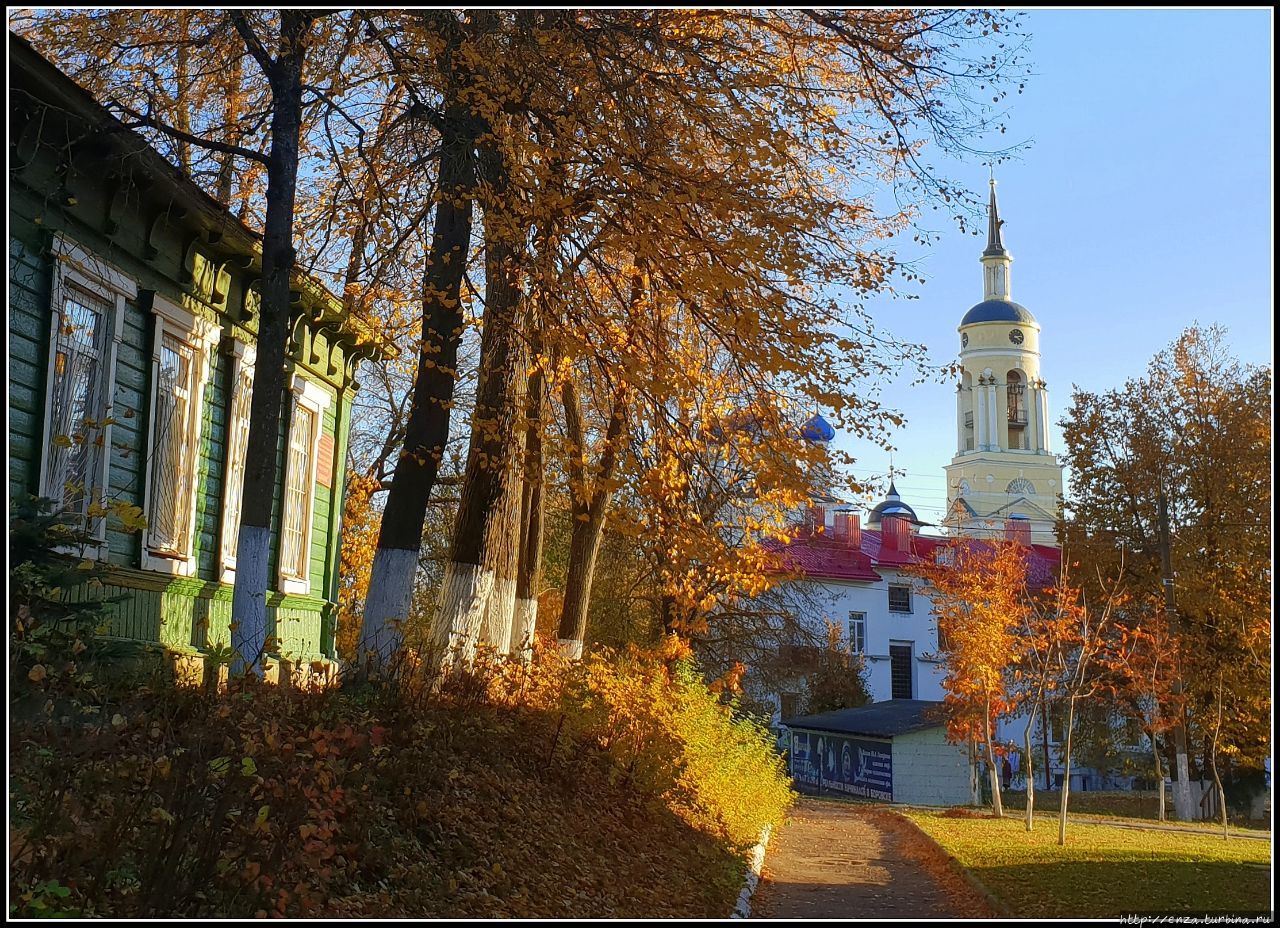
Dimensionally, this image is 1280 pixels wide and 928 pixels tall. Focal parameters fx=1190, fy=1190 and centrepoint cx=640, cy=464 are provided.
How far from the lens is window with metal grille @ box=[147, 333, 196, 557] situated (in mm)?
10969

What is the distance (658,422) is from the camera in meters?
12.5

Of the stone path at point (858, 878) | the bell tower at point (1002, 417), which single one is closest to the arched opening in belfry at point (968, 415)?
the bell tower at point (1002, 417)

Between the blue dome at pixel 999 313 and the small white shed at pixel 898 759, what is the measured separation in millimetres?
41083

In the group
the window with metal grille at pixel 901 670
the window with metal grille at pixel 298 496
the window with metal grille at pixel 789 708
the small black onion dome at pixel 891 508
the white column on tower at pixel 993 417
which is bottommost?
the window with metal grille at pixel 789 708

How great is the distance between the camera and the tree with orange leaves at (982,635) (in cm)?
2842

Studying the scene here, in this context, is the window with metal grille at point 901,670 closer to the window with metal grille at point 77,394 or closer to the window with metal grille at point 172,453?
the window with metal grille at point 172,453

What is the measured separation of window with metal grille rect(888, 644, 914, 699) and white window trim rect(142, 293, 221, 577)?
180 feet

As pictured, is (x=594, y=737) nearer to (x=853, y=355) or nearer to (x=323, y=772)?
(x=853, y=355)

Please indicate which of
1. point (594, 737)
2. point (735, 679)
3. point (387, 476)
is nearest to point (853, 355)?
point (594, 737)

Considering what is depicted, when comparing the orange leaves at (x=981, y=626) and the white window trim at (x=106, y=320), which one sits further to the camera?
the orange leaves at (x=981, y=626)

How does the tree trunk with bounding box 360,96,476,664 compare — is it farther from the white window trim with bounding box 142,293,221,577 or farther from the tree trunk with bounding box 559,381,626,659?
the tree trunk with bounding box 559,381,626,659

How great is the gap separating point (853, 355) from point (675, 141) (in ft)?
8.79

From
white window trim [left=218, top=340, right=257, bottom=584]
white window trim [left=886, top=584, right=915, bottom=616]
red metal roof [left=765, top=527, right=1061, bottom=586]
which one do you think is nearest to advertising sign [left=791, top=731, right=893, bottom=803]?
red metal roof [left=765, top=527, right=1061, bottom=586]

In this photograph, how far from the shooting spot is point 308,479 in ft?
48.9
